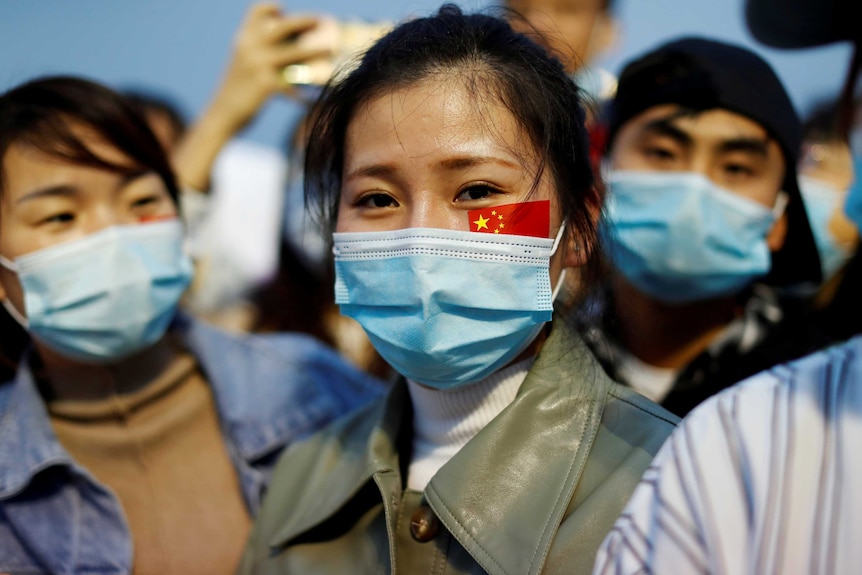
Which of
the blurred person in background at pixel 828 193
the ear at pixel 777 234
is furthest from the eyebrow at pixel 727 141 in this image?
the blurred person in background at pixel 828 193

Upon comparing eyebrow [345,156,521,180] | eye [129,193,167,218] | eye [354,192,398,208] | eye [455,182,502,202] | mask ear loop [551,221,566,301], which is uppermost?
eyebrow [345,156,521,180]

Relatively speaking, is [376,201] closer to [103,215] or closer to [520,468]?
[520,468]

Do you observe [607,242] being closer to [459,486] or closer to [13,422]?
[459,486]

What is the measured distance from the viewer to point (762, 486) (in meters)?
1.20

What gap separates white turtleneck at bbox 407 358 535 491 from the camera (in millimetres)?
2061

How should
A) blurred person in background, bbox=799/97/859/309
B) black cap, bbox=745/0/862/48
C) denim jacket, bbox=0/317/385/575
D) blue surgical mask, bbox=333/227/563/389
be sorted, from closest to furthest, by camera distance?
blue surgical mask, bbox=333/227/563/389, denim jacket, bbox=0/317/385/575, black cap, bbox=745/0/862/48, blurred person in background, bbox=799/97/859/309

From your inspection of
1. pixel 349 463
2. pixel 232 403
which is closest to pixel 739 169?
pixel 349 463

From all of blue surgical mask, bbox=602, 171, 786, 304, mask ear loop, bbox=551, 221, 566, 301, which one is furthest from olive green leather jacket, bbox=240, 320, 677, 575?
blue surgical mask, bbox=602, 171, 786, 304

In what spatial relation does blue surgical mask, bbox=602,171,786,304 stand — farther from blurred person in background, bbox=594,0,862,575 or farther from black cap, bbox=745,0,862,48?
blurred person in background, bbox=594,0,862,575

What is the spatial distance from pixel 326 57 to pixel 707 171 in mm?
1940

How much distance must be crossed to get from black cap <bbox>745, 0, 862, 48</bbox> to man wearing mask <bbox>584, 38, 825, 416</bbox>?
0.13 metres

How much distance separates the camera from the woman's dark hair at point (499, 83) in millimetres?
2012

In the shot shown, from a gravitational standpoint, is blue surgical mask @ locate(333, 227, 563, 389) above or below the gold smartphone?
below

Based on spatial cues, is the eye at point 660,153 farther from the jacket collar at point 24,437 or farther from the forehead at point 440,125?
the jacket collar at point 24,437
